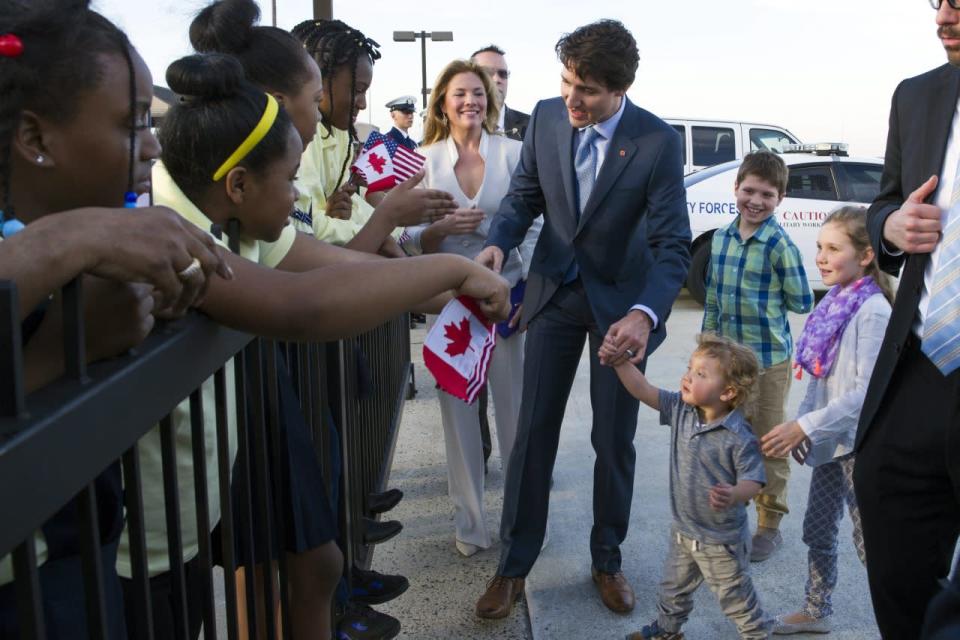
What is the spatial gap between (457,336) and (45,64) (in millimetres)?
1156

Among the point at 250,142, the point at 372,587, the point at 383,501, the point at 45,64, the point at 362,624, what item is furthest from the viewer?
the point at 383,501

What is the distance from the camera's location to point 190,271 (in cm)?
122

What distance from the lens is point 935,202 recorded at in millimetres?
2316

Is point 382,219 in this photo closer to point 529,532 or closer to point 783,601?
point 529,532

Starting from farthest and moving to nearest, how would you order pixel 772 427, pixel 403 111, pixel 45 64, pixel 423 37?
pixel 423 37, pixel 403 111, pixel 772 427, pixel 45 64

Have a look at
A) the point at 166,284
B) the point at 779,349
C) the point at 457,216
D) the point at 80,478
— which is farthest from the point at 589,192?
the point at 80,478

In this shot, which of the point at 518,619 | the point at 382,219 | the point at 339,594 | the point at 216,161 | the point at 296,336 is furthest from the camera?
the point at 518,619

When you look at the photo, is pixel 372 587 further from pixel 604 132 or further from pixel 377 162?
pixel 604 132

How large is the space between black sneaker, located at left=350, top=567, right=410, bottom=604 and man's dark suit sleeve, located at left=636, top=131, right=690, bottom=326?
4.30 feet

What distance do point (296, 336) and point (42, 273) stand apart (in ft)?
1.84

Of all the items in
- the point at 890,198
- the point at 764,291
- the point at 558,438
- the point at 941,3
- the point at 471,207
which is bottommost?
the point at 558,438

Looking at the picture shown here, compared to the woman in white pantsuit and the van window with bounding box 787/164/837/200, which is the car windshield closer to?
Result: the van window with bounding box 787/164/837/200

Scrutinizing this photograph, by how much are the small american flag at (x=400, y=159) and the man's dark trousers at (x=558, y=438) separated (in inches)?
29.0

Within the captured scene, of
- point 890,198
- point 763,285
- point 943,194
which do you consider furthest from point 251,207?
point 763,285
